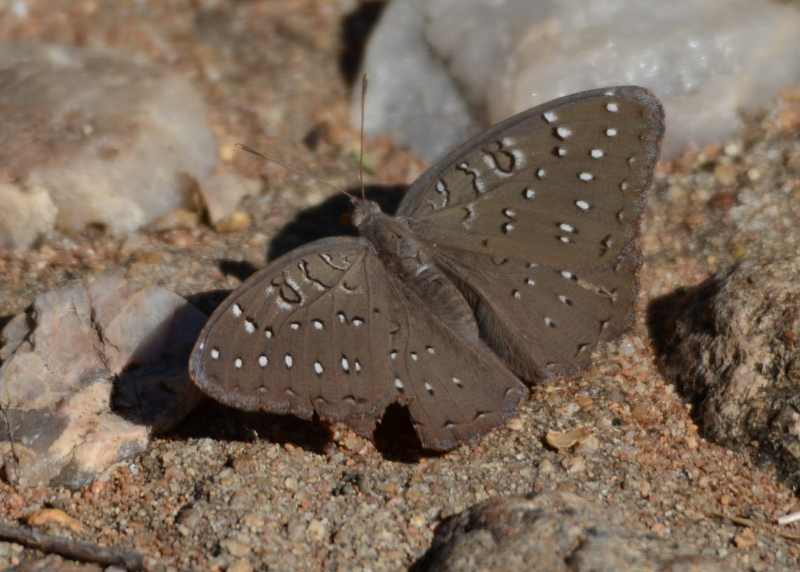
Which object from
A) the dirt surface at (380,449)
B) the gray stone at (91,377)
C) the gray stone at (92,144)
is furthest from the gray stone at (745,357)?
the gray stone at (92,144)

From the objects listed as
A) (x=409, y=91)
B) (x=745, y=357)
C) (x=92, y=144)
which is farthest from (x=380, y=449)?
(x=409, y=91)

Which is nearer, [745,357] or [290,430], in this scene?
[745,357]

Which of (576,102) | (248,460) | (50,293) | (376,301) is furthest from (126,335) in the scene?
(576,102)

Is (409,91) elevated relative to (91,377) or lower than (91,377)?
elevated

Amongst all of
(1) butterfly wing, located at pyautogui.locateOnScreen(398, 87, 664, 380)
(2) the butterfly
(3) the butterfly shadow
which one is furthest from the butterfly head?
(3) the butterfly shadow

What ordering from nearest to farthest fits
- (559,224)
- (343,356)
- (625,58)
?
(343,356)
(559,224)
(625,58)

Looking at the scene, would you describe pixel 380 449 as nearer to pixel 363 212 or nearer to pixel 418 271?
pixel 418 271

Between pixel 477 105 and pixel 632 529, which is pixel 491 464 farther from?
pixel 477 105

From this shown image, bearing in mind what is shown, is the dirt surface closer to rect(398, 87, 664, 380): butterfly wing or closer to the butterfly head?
rect(398, 87, 664, 380): butterfly wing
